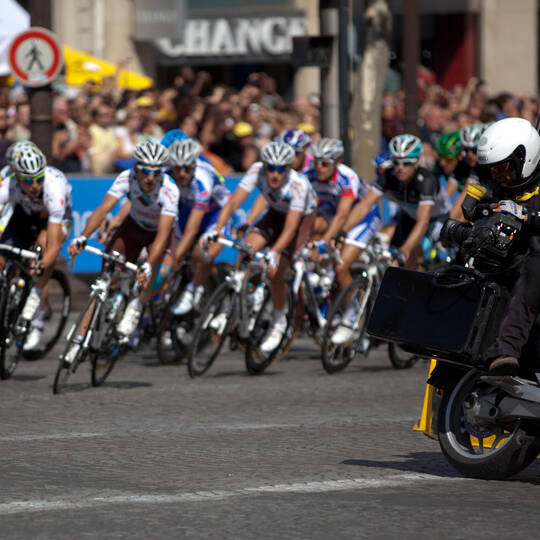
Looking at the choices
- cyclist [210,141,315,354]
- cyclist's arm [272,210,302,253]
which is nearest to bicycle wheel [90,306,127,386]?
cyclist [210,141,315,354]

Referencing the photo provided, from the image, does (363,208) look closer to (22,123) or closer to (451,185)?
(451,185)

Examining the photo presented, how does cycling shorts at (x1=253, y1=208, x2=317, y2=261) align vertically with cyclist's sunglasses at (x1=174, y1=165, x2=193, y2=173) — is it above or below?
below

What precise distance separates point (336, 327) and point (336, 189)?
208cm

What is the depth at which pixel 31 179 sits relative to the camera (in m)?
12.1

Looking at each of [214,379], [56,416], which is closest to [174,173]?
[214,379]

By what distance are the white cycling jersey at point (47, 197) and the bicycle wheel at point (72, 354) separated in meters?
1.28

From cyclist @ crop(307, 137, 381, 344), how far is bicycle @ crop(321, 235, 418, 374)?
44 cm

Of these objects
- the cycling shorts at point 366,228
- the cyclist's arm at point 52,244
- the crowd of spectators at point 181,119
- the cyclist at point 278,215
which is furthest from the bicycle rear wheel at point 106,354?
the crowd of spectators at point 181,119

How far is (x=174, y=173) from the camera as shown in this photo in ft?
43.4

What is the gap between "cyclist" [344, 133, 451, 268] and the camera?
1266 cm

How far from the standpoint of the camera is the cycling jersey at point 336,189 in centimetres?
1382

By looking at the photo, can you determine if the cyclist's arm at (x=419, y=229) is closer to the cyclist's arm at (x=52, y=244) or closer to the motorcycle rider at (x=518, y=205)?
the cyclist's arm at (x=52, y=244)

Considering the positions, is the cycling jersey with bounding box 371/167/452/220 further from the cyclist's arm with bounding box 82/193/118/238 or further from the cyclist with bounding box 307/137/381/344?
the cyclist's arm with bounding box 82/193/118/238

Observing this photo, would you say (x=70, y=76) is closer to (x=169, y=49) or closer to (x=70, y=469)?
(x=169, y=49)
